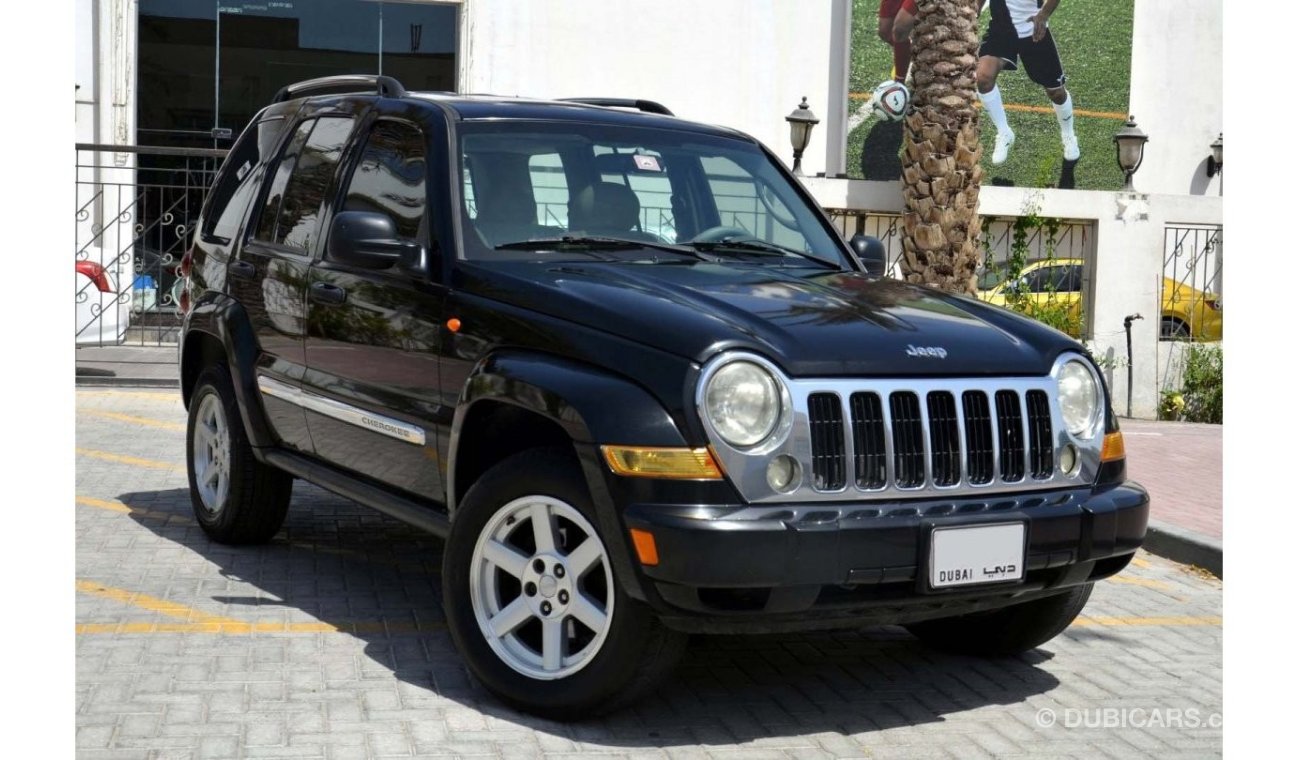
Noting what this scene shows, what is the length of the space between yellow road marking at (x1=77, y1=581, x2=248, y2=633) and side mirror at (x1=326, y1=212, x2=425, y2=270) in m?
1.49

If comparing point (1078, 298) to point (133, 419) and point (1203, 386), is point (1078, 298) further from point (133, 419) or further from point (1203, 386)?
point (133, 419)

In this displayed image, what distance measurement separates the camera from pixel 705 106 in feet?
64.0

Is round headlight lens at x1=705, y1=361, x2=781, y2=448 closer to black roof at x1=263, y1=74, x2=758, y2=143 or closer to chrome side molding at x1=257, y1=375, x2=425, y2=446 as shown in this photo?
chrome side molding at x1=257, y1=375, x2=425, y2=446

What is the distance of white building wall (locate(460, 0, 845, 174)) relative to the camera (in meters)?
18.8

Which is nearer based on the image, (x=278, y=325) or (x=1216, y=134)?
(x=278, y=325)

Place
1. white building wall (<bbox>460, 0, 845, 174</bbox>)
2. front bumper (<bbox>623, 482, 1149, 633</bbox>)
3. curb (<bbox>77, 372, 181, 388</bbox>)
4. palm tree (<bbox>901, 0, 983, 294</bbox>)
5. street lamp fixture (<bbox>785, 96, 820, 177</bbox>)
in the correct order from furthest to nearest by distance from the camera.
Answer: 1. white building wall (<bbox>460, 0, 845, 174</bbox>)
2. street lamp fixture (<bbox>785, 96, 820, 177</bbox>)
3. palm tree (<bbox>901, 0, 983, 294</bbox>)
4. curb (<bbox>77, 372, 181, 388</bbox>)
5. front bumper (<bbox>623, 482, 1149, 633</bbox>)

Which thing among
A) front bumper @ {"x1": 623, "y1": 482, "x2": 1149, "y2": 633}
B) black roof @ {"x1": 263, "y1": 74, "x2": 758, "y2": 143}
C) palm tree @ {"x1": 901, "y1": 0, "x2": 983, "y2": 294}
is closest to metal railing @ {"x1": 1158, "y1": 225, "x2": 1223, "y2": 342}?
palm tree @ {"x1": 901, "y1": 0, "x2": 983, "y2": 294}

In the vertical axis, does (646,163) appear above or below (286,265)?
above

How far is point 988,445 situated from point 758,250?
140cm

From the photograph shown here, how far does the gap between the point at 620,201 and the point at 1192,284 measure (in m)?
14.0

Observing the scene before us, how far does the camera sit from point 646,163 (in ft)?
18.9

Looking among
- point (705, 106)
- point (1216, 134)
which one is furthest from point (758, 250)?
point (1216, 134)

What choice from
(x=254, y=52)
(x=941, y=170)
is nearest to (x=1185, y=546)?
(x=941, y=170)
